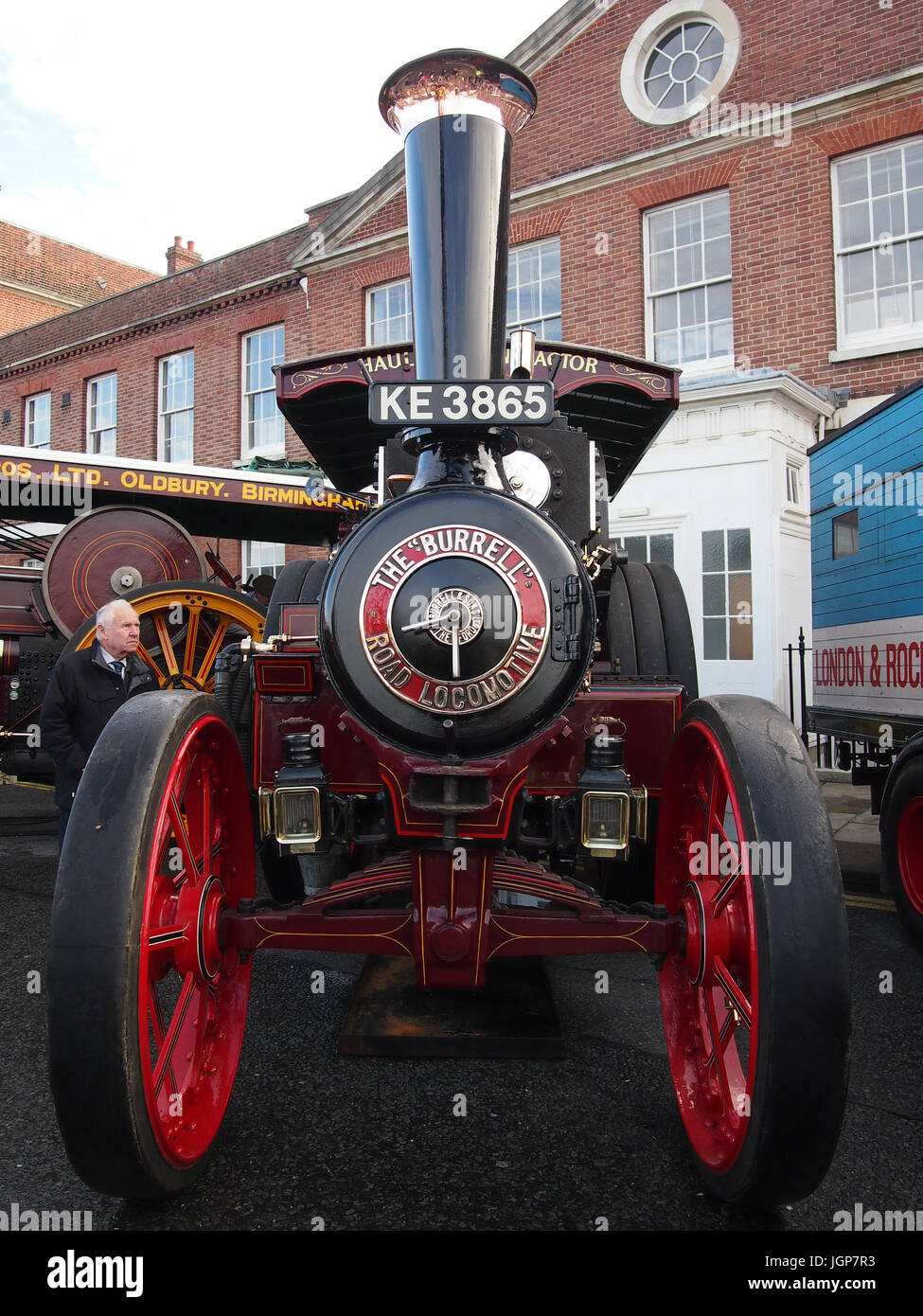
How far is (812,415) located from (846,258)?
1.63 meters

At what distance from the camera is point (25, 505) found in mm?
5367

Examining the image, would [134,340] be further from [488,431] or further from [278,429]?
Answer: [488,431]

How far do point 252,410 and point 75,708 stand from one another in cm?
1126

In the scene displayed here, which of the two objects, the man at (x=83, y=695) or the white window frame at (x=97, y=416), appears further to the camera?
the white window frame at (x=97, y=416)

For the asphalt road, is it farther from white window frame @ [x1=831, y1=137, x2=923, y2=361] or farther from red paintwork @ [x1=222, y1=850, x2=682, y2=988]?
white window frame @ [x1=831, y1=137, x2=923, y2=361]

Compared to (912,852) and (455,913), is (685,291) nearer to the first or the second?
(912,852)

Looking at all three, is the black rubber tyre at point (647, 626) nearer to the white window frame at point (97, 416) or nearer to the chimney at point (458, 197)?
the chimney at point (458, 197)

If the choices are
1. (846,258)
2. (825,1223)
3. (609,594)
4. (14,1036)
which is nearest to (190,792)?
(14,1036)

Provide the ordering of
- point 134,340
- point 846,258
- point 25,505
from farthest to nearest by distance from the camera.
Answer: point 134,340 → point 846,258 → point 25,505

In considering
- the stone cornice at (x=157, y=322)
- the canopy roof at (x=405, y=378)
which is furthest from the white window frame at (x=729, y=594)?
the stone cornice at (x=157, y=322)

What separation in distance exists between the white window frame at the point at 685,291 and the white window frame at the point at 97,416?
991 cm

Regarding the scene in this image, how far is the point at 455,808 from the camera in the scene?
6.77 feet

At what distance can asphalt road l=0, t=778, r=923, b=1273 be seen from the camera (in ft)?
6.16

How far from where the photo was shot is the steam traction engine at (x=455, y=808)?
5.36 feet
